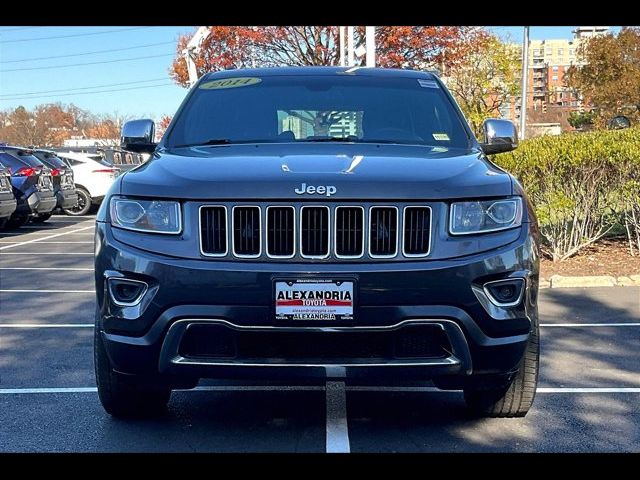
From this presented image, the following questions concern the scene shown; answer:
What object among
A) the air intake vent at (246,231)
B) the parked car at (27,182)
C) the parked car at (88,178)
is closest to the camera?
the air intake vent at (246,231)

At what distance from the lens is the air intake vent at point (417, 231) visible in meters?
3.63

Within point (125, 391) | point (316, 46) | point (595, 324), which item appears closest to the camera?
point (125, 391)

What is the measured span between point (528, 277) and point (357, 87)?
200 centimetres

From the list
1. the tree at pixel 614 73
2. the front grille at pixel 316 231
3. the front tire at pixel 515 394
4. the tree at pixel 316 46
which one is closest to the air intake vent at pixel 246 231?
the front grille at pixel 316 231

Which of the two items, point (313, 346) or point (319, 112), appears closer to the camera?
point (313, 346)

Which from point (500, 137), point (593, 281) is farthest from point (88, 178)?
point (500, 137)

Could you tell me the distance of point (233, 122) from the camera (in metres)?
4.95

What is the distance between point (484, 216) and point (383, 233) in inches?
18.2

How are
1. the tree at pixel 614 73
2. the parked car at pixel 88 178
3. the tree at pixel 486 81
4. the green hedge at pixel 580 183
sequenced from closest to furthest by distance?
the green hedge at pixel 580 183
the parked car at pixel 88 178
the tree at pixel 614 73
the tree at pixel 486 81

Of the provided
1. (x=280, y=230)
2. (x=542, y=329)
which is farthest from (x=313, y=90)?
(x=542, y=329)

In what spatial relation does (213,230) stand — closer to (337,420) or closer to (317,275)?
(317,275)

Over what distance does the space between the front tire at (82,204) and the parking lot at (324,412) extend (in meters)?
15.5

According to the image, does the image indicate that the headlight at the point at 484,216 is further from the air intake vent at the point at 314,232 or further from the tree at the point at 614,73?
the tree at the point at 614,73

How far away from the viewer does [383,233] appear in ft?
12.0
